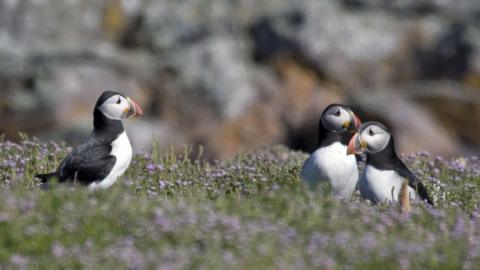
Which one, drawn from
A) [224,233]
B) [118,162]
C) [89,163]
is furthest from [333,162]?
[224,233]

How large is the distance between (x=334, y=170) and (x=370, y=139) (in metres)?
0.73

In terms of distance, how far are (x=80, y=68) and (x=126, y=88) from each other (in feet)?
2.95

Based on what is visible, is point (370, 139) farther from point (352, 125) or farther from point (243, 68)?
point (243, 68)

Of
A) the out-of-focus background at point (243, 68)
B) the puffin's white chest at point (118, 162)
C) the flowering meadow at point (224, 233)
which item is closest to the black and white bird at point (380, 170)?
the flowering meadow at point (224, 233)

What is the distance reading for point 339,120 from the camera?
1073cm

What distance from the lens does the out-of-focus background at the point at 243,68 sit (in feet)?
66.1

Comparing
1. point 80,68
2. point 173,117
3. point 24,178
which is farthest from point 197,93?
point 24,178

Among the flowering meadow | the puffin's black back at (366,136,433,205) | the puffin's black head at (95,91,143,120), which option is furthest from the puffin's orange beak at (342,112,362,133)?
the puffin's black head at (95,91,143,120)

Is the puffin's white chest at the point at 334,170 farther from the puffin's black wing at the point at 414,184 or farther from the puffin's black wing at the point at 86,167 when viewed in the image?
the puffin's black wing at the point at 86,167

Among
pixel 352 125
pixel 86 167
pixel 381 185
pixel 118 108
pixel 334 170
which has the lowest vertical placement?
pixel 86 167

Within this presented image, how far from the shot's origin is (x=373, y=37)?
73.9 ft

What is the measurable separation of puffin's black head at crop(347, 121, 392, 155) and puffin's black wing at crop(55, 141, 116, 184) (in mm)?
2231

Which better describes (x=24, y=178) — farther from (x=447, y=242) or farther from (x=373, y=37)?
(x=373, y=37)

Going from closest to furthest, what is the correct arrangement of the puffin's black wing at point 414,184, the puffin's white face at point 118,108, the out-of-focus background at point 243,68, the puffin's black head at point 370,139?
the puffin's black wing at point 414,184
the puffin's black head at point 370,139
the puffin's white face at point 118,108
the out-of-focus background at point 243,68
